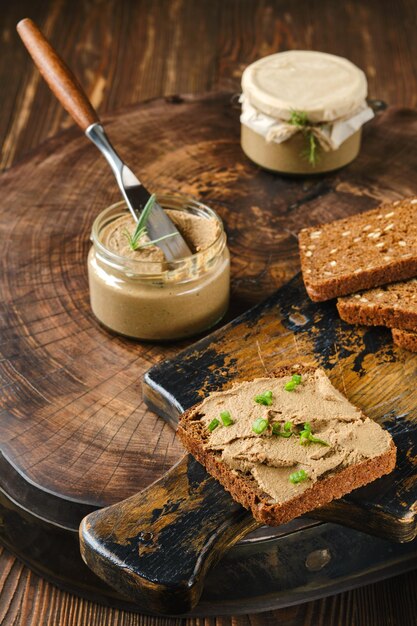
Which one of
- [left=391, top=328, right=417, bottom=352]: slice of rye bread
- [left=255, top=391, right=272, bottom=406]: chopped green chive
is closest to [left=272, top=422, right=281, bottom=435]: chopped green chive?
[left=255, top=391, right=272, bottom=406]: chopped green chive

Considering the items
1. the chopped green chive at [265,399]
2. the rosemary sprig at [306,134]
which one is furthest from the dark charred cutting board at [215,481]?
the rosemary sprig at [306,134]

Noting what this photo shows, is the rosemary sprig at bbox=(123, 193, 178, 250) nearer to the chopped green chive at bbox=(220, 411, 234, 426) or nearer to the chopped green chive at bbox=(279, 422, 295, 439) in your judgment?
the chopped green chive at bbox=(220, 411, 234, 426)

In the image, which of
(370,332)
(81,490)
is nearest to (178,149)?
(370,332)

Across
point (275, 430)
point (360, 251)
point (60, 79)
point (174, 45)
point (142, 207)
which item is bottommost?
point (174, 45)

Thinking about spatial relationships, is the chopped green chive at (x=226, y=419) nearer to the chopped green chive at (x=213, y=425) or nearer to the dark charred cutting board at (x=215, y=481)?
the chopped green chive at (x=213, y=425)

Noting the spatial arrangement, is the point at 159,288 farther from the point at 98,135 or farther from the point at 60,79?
the point at 60,79

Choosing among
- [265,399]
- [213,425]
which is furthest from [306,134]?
[213,425]
